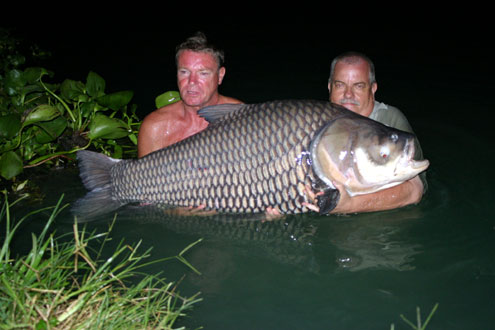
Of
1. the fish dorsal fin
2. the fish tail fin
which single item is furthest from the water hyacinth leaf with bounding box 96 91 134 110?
the fish dorsal fin

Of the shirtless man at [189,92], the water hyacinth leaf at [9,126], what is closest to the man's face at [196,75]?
the shirtless man at [189,92]

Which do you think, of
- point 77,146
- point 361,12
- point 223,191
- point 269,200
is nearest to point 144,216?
point 223,191

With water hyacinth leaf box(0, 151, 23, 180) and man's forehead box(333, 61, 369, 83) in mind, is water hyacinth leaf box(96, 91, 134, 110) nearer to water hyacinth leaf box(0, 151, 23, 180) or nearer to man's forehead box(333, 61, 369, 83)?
water hyacinth leaf box(0, 151, 23, 180)

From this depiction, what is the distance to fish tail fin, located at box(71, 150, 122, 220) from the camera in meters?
3.90

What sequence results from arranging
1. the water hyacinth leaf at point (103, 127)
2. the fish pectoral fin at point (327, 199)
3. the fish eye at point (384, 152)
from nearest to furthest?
the fish eye at point (384, 152)
the fish pectoral fin at point (327, 199)
the water hyacinth leaf at point (103, 127)

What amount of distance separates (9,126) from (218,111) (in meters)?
2.09

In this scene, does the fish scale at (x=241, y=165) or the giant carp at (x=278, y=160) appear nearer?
the giant carp at (x=278, y=160)

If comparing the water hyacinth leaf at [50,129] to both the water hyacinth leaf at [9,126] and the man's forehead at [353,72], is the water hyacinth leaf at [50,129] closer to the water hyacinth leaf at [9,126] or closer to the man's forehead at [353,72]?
the water hyacinth leaf at [9,126]

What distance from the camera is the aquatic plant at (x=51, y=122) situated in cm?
474

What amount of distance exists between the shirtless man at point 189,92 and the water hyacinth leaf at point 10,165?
109 cm

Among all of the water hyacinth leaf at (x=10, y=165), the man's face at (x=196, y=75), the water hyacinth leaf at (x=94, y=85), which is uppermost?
the man's face at (x=196, y=75)

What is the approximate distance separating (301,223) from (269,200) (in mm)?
662

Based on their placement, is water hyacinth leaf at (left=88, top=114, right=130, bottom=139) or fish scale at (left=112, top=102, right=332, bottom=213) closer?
fish scale at (left=112, top=102, right=332, bottom=213)

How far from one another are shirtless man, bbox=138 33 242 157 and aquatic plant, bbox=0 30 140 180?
0.51 m
